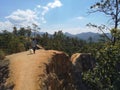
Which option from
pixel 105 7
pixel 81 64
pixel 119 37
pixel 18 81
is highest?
pixel 105 7

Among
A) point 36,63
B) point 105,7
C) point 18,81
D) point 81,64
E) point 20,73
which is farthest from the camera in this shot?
point 81,64

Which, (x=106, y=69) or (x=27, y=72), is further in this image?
(x=27, y=72)

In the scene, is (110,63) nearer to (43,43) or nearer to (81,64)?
(81,64)

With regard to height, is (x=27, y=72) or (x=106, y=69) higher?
(x=106, y=69)

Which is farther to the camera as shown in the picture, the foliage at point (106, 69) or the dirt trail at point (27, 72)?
the dirt trail at point (27, 72)

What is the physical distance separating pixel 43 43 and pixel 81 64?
32727 millimetres

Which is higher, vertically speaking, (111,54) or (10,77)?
(111,54)

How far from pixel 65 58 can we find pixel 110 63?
11.6 meters

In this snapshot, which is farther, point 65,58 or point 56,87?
point 65,58

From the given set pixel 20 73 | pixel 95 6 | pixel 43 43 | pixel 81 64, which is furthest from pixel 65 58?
pixel 43 43

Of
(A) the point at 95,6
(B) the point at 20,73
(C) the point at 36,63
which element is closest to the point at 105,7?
(A) the point at 95,6

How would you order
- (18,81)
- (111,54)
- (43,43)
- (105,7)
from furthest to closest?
1. (43,43)
2. (105,7)
3. (18,81)
4. (111,54)

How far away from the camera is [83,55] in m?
52.9

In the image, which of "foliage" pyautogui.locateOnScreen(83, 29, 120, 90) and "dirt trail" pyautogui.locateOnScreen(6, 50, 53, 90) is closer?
"foliage" pyautogui.locateOnScreen(83, 29, 120, 90)
